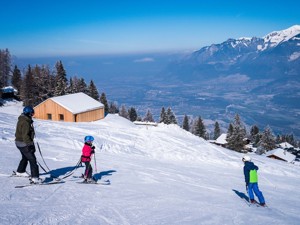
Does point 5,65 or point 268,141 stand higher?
point 5,65

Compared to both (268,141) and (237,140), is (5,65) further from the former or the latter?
(268,141)

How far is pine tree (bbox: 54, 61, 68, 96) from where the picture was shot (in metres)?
70.7

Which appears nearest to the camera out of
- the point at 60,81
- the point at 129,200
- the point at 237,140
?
the point at 129,200

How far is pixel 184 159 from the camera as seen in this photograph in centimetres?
2600

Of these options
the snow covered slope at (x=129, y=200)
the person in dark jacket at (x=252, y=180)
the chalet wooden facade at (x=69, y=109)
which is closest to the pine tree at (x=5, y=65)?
the chalet wooden facade at (x=69, y=109)

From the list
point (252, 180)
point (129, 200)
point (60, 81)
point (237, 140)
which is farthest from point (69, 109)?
point (237, 140)

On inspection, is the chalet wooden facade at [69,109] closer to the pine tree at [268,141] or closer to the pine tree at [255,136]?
the pine tree at [268,141]

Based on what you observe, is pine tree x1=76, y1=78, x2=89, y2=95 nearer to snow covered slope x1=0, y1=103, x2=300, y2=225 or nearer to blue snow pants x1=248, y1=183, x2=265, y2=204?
snow covered slope x1=0, y1=103, x2=300, y2=225

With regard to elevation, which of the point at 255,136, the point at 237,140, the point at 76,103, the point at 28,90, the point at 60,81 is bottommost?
the point at 255,136

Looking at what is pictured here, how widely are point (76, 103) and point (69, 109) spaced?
301 centimetres

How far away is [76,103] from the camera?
156ft

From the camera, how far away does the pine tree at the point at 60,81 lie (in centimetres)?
7069

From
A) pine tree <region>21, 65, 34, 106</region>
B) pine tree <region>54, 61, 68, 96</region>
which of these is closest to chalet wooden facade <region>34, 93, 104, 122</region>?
pine tree <region>21, 65, 34, 106</region>

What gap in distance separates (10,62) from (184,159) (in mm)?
81778
